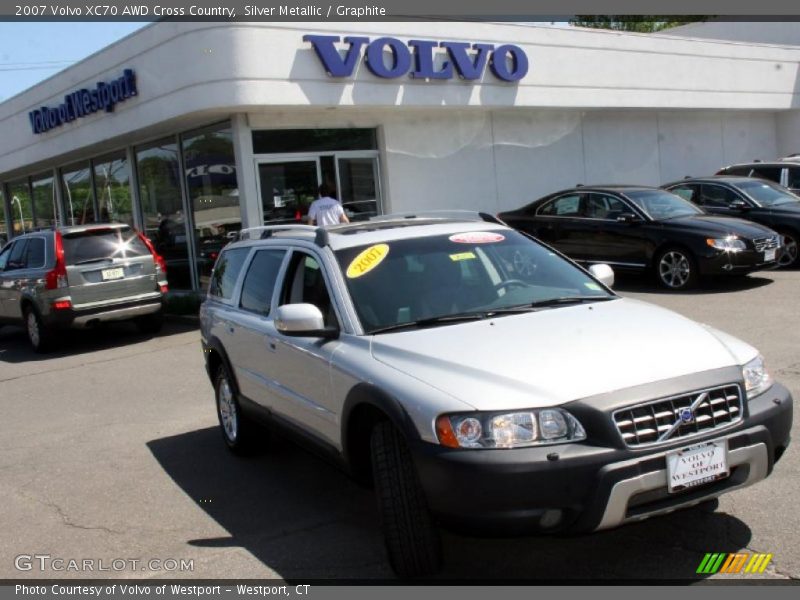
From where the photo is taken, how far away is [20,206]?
24984 mm

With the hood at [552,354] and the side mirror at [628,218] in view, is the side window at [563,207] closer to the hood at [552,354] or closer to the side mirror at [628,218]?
the side mirror at [628,218]

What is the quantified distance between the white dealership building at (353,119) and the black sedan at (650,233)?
2895mm

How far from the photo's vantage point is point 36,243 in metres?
12.7

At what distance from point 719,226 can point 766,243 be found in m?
0.69

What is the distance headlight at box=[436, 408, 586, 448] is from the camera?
3.57m

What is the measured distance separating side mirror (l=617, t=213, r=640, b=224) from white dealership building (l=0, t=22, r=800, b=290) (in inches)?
164

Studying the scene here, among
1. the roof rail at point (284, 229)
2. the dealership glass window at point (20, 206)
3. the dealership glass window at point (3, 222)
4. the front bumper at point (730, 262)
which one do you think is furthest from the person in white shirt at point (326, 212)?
the dealership glass window at point (3, 222)

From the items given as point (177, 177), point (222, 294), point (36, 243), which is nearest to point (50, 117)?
point (177, 177)

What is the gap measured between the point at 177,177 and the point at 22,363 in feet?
18.9

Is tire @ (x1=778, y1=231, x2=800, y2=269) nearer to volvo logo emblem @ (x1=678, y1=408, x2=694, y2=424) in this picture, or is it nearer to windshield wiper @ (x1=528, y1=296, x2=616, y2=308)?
windshield wiper @ (x1=528, y1=296, x2=616, y2=308)

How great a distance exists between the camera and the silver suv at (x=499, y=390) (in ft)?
11.5

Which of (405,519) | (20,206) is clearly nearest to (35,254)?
(405,519)

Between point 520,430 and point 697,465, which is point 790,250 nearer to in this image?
point 697,465

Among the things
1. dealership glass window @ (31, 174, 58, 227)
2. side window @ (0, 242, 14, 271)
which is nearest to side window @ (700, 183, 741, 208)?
side window @ (0, 242, 14, 271)
